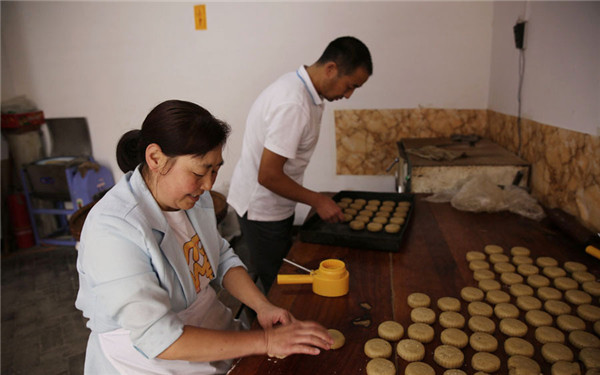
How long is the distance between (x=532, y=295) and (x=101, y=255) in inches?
53.5

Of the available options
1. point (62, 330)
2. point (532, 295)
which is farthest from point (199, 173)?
point (62, 330)

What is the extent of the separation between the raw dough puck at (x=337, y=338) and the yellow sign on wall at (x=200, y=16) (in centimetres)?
376

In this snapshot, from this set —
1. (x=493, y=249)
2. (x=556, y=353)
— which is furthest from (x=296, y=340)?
(x=493, y=249)

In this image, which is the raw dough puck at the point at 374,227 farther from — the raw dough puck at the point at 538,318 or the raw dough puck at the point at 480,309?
the raw dough puck at the point at 538,318

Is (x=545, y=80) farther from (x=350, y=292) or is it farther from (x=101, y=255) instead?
(x=101, y=255)

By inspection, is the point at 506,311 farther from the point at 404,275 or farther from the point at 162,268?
the point at 162,268

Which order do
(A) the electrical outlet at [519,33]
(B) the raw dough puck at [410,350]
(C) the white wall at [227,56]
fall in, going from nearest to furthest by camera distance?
1. (B) the raw dough puck at [410,350]
2. (A) the electrical outlet at [519,33]
3. (C) the white wall at [227,56]

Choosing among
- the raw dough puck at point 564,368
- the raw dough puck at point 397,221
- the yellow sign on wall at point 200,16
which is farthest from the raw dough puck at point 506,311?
the yellow sign on wall at point 200,16

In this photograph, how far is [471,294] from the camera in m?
1.32

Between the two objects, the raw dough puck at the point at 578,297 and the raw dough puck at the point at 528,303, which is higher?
the raw dough puck at the point at 578,297

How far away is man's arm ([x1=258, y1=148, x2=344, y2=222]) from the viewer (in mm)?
1904

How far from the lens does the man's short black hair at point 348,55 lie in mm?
1959

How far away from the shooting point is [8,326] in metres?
3.04

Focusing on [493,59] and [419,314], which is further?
[493,59]
